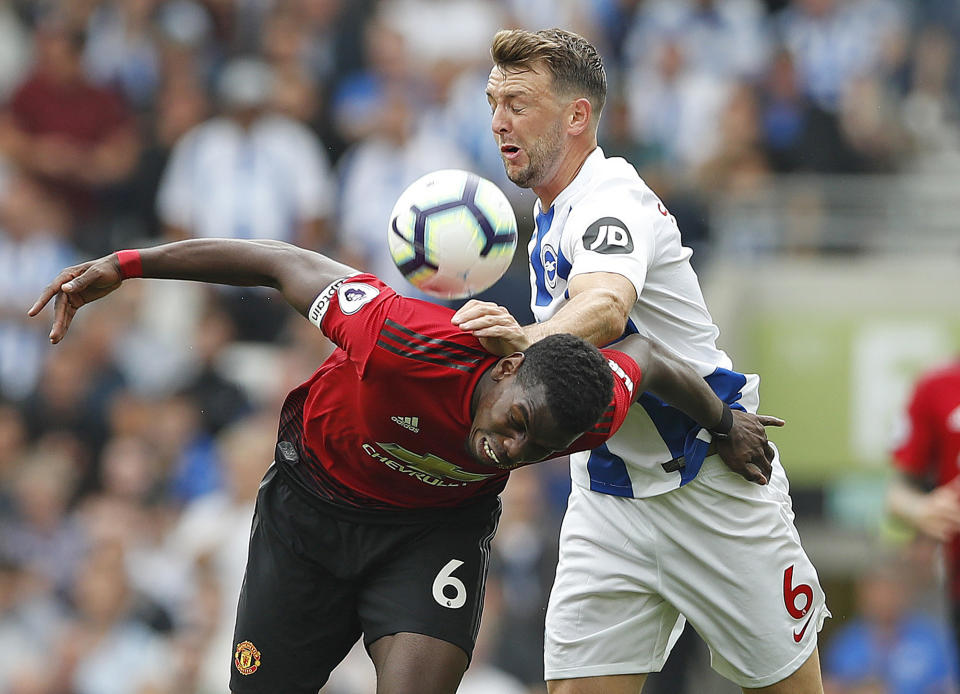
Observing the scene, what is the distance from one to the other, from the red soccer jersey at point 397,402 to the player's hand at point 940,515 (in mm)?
2711

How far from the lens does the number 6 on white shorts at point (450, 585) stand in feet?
16.6

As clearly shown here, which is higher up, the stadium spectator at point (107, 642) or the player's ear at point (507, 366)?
the player's ear at point (507, 366)

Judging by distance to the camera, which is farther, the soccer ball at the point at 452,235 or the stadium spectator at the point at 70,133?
the stadium spectator at the point at 70,133

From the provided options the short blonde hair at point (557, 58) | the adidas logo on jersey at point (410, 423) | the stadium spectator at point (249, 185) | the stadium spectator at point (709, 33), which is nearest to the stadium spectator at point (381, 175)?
the stadium spectator at point (249, 185)

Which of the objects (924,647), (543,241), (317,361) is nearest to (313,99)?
(317,361)

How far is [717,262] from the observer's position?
1191cm

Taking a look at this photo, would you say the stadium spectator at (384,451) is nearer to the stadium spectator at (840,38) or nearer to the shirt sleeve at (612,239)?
the shirt sleeve at (612,239)

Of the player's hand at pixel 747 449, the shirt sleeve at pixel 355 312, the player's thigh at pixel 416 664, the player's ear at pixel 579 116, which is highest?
the player's ear at pixel 579 116

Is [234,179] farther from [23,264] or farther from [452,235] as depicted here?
[452,235]

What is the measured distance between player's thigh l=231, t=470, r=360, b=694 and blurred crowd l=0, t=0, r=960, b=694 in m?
3.94

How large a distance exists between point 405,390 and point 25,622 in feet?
22.3

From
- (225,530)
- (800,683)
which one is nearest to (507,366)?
(800,683)

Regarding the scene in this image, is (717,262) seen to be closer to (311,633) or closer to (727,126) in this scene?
(727,126)

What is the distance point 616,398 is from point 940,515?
9.80 feet
